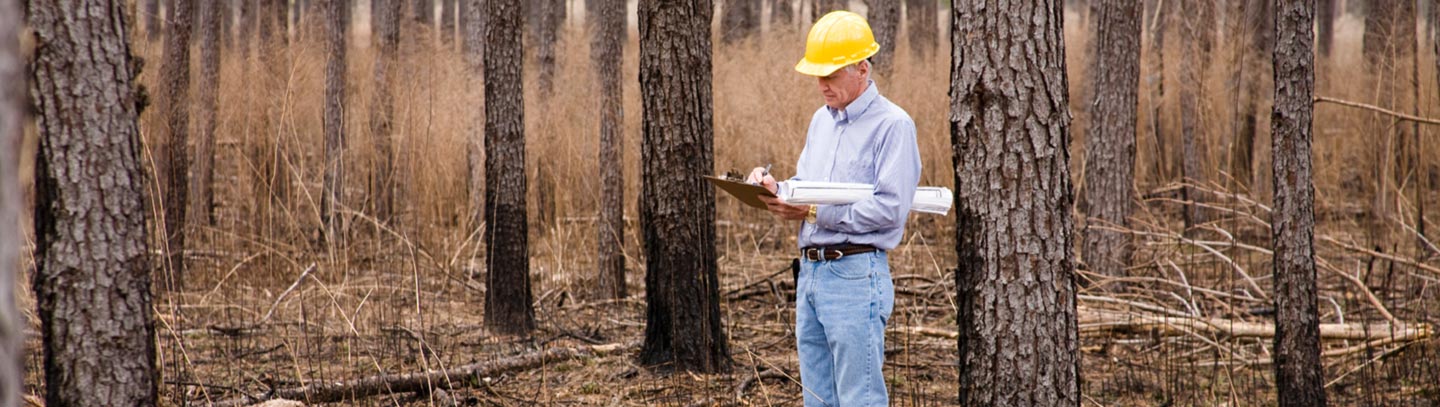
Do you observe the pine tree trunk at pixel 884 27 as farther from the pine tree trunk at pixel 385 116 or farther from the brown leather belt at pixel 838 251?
the brown leather belt at pixel 838 251

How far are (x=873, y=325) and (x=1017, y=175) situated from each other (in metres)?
0.54

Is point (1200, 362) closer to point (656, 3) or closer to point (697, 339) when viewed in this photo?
point (697, 339)

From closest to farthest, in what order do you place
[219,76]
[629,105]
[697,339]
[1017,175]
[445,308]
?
1. [1017,175]
2. [697,339]
3. [445,308]
4. [219,76]
5. [629,105]

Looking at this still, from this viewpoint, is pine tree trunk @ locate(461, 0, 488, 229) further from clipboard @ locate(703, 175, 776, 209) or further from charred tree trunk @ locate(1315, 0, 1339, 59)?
charred tree trunk @ locate(1315, 0, 1339, 59)

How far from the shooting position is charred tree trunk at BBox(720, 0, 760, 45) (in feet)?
37.1

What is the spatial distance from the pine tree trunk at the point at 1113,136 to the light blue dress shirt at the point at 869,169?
4629mm

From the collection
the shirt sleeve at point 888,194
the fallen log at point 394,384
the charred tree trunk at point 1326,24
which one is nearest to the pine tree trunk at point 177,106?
the fallen log at point 394,384

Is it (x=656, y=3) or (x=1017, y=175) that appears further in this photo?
(x=656, y=3)

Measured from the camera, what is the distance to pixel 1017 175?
3098 millimetres

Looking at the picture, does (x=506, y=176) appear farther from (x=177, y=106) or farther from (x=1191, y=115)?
(x=1191, y=115)

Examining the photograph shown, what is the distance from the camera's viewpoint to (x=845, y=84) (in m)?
3.29

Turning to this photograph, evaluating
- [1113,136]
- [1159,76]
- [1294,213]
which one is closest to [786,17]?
[1159,76]

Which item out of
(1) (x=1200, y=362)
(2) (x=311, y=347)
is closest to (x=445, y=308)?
(2) (x=311, y=347)

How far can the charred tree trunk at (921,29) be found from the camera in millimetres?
12133
